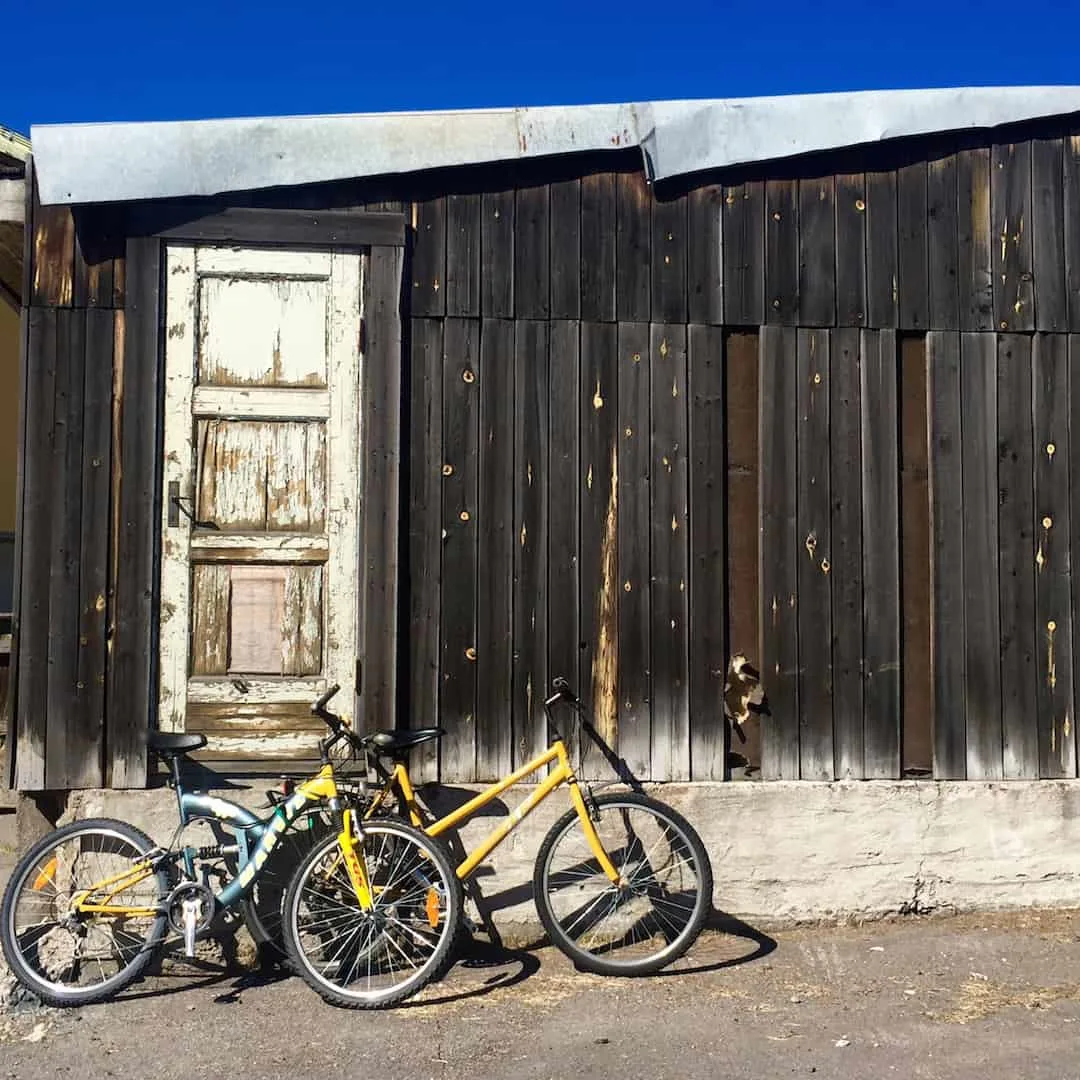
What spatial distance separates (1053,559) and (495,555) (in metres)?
2.83

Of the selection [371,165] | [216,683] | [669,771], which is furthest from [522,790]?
[371,165]

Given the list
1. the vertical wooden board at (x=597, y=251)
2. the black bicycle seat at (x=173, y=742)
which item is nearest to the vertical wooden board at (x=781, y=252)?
the vertical wooden board at (x=597, y=251)

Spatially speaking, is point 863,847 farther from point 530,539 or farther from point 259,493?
point 259,493

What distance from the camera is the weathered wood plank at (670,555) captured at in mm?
5465

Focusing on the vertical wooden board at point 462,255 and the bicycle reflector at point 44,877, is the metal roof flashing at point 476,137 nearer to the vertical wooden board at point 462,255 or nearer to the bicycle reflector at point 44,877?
the vertical wooden board at point 462,255

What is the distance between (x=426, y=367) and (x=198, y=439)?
111 centimetres

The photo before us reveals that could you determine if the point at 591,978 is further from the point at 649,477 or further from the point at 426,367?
the point at 426,367

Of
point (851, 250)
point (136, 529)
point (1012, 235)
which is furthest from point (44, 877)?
point (1012, 235)

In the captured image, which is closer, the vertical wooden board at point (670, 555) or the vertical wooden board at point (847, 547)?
the vertical wooden board at point (670, 555)

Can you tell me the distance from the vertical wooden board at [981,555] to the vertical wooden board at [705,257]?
4.22 ft

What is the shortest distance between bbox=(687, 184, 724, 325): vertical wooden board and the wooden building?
2 cm

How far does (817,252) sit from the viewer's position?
5.68 metres

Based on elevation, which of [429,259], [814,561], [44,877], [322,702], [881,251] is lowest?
[44,877]

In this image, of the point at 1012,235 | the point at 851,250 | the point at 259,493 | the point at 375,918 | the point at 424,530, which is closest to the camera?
the point at 375,918
